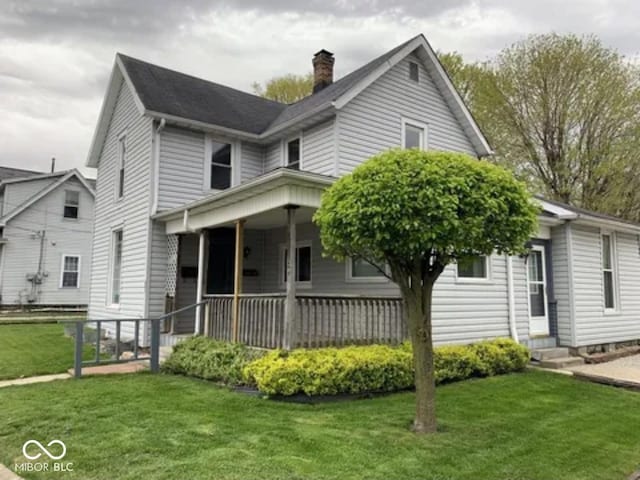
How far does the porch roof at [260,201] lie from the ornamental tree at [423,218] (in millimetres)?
1950

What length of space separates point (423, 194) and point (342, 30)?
12282mm

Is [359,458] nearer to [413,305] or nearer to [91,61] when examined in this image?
[413,305]

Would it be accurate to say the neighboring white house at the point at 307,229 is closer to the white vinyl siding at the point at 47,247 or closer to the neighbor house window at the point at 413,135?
the neighbor house window at the point at 413,135

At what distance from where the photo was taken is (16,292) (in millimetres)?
22453

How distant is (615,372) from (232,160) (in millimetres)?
10352

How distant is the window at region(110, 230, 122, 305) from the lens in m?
13.2

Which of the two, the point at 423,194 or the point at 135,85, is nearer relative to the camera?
the point at 423,194

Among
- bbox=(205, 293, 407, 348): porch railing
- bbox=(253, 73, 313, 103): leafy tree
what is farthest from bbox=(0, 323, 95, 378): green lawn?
bbox=(253, 73, 313, 103): leafy tree

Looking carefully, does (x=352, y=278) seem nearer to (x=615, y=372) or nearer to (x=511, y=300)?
(x=511, y=300)

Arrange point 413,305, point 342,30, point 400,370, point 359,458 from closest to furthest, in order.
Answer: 1. point 359,458
2. point 413,305
3. point 400,370
4. point 342,30

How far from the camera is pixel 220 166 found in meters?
12.6

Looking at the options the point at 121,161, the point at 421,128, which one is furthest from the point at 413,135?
the point at 121,161

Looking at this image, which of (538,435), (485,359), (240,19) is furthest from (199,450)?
(240,19)

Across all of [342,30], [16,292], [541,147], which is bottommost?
[16,292]
